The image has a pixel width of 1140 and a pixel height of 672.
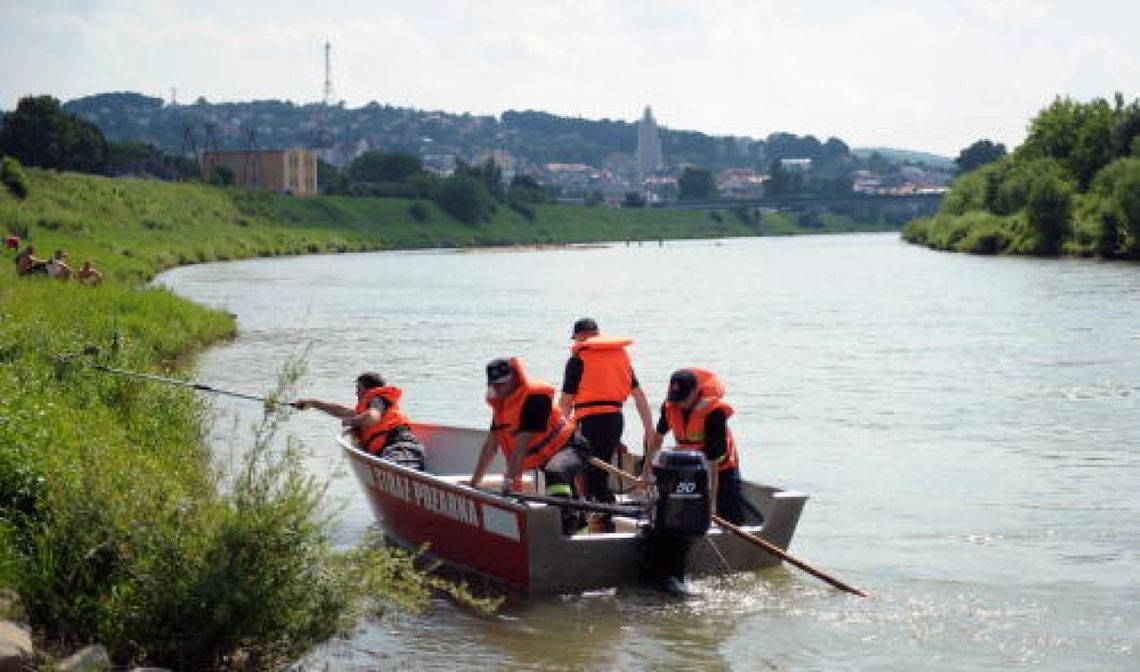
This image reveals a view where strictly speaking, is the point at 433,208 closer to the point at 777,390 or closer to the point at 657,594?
the point at 777,390

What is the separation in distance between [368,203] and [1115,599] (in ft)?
409

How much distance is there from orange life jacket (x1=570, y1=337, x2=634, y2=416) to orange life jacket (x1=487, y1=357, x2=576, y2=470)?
81 cm

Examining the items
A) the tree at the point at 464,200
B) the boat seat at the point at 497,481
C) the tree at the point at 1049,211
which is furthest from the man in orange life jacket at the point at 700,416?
the tree at the point at 464,200

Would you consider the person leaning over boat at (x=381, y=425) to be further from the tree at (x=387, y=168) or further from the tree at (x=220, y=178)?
the tree at (x=387, y=168)

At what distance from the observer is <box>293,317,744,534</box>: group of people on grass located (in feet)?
41.9

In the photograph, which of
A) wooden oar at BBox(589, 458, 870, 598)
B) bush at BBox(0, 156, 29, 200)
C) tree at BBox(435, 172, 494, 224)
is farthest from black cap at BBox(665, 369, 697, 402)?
tree at BBox(435, 172, 494, 224)

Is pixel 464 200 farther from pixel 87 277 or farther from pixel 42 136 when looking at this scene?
pixel 87 277

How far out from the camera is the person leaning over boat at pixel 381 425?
15.2m

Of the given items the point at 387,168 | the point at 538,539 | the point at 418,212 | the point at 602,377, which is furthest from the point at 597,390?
the point at 387,168

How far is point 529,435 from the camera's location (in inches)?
505

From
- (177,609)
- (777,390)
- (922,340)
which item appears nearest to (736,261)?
(922,340)

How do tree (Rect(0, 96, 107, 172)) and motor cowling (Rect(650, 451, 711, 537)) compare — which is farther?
tree (Rect(0, 96, 107, 172))

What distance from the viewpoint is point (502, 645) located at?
11.9m

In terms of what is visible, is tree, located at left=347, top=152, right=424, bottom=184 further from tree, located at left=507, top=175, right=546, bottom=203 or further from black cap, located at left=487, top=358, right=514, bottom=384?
black cap, located at left=487, top=358, right=514, bottom=384
